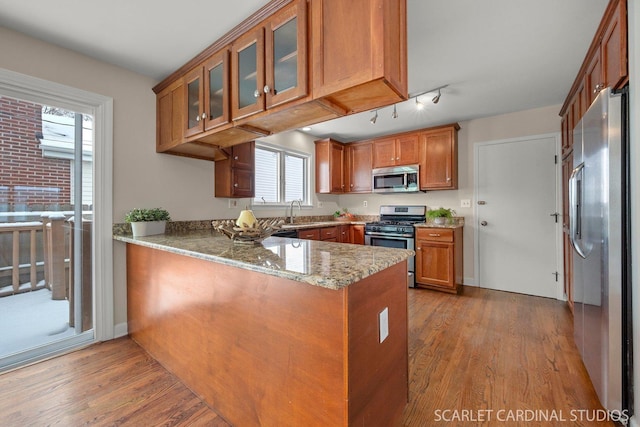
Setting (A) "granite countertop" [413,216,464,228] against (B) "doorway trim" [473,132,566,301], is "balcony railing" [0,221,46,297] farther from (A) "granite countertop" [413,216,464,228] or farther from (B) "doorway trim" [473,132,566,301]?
(B) "doorway trim" [473,132,566,301]

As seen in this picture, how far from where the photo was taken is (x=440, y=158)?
384 cm

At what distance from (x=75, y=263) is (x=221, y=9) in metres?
2.27

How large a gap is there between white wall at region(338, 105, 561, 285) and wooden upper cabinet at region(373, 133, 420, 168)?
57cm

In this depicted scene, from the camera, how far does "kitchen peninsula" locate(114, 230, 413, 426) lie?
38.8 inches

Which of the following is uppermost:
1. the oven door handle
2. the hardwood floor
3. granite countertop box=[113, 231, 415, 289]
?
granite countertop box=[113, 231, 415, 289]

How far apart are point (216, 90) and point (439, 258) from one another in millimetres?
3159

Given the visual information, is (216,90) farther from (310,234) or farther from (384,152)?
(384,152)

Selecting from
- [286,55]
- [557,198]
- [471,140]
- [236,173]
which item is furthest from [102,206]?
[557,198]

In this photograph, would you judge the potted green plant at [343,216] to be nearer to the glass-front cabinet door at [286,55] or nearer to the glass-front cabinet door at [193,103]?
the glass-front cabinet door at [193,103]

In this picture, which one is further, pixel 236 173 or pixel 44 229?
pixel 236 173

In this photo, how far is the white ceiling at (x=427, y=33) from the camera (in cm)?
169

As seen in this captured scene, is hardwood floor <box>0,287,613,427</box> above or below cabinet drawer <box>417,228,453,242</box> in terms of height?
below

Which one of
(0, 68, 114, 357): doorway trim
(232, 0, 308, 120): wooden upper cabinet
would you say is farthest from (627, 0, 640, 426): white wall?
(0, 68, 114, 357): doorway trim

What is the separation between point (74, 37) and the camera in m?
1.95
